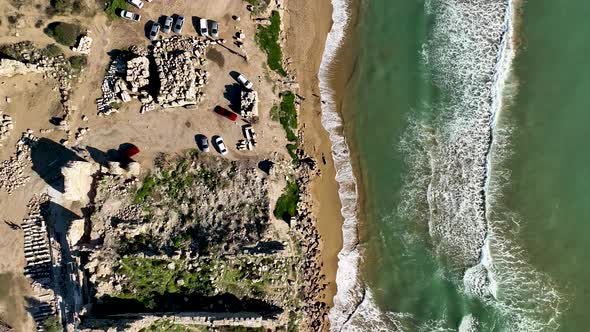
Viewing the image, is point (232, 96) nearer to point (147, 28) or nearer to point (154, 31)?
point (154, 31)

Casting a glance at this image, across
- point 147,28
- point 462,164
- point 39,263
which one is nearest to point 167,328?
point 39,263

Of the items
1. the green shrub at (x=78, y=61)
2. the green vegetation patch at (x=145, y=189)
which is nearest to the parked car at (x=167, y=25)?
the green shrub at (x=78, y=61)

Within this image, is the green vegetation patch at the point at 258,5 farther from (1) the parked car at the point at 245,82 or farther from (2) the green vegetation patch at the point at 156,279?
(2) the green vegetation patch at the point at 156,279

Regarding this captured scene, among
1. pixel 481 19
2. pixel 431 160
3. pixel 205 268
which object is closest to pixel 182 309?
pixel 205 268

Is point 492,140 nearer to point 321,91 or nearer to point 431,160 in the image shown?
point 431,160

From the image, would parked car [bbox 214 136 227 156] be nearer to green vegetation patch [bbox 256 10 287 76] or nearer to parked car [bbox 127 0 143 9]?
green vegetation patch [bbox 256 10 287 76]

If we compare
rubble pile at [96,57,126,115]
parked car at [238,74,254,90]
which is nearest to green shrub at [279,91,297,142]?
parked car at [238,74,254,90]
